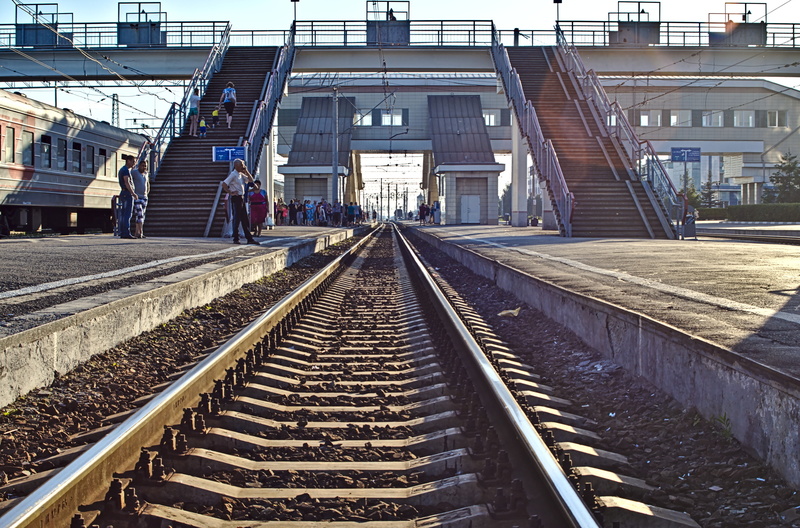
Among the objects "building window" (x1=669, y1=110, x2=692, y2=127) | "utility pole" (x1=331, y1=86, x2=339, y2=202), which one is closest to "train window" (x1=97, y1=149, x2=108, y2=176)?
"utility pole" (x1=331, y1=86, x2=339, y2=202)

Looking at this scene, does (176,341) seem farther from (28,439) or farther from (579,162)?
(579,162)

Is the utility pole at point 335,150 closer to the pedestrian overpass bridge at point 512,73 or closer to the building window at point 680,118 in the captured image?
the pedestrian overpass bridge at point 512,73

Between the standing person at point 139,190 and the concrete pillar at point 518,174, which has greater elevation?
the concrete pillar at point 518,174

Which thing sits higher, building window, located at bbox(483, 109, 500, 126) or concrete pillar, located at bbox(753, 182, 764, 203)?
building window, located at bbox(483, 109, 500, 126)

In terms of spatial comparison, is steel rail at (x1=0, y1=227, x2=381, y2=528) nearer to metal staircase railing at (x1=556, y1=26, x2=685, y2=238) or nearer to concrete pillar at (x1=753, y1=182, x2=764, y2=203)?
metal staircase railing at (x1=556, y1=26, x2=685, y2=238)

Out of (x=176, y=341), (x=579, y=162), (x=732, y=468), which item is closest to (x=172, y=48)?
(x=579, y=162)

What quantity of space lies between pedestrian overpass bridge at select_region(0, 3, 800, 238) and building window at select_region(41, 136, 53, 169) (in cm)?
333

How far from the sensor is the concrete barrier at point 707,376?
12.6 feet

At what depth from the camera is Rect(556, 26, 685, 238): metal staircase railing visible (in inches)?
953

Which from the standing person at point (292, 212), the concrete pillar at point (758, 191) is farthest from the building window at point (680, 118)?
the standing person at point (292, 212)

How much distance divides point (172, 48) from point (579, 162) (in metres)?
18.7

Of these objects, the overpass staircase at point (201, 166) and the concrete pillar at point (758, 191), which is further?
the concrete pillar at point (758, 191)

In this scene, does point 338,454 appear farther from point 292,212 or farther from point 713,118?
point 713,118

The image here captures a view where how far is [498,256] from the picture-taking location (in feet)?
53.5
